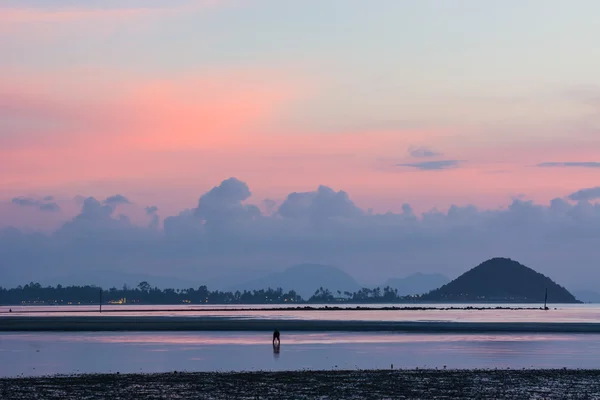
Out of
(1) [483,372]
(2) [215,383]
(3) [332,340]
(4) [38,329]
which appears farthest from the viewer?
(4) [38,329]

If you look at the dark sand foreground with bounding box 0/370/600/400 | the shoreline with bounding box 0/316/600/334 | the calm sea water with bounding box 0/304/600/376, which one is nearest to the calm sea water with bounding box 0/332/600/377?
the calm sea water with bounding box 0/304/600/376

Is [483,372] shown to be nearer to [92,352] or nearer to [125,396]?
[125,396]

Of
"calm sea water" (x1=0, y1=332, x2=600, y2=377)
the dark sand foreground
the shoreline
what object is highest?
the shoreline

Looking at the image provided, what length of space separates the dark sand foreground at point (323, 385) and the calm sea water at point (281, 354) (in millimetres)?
5910

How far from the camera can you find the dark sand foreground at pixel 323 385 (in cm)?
3925

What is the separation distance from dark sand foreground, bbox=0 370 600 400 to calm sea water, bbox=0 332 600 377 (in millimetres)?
5910

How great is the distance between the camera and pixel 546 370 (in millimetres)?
51844

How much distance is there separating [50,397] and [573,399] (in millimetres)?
22655

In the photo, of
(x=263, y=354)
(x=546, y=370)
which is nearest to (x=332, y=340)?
(x=263, y=354)

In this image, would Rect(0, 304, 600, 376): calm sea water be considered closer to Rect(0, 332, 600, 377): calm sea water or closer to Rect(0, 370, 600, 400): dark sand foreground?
Rect(0, 332, 600, 377): calm sea water

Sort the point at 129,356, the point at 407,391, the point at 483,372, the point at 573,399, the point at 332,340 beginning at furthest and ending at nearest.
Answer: the point at 332,340, the point at 129,356, the point at 483,372, the point at 407,391, the point at 573,399

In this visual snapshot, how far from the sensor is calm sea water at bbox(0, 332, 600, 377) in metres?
56.3

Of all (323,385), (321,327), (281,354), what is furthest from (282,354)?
(321,327)

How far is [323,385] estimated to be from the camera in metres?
43.8
